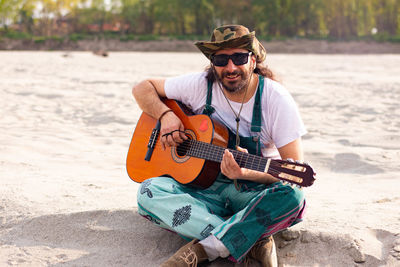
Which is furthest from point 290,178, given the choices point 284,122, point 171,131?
point 171,131

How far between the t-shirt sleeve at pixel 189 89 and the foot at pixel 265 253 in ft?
3.46

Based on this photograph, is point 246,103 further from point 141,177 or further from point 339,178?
point 339,178

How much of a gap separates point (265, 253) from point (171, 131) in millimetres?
1032

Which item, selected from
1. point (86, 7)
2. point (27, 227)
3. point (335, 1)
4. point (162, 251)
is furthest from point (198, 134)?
point (86, 7)

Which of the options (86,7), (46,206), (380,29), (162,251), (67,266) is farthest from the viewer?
(86,7)

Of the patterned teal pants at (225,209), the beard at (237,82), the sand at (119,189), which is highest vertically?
the beard at (237,82)

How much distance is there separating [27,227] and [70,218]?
0.92 ft

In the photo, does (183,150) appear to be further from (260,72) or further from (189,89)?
(260,72)

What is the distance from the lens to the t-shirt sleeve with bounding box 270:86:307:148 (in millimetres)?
2889

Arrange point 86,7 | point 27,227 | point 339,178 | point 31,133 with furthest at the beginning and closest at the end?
point 86,7 < point 31,133 < point 339,178 < point 27,227

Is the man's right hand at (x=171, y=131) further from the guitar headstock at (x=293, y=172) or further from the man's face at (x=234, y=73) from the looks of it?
the guitar headstock at (x=293, y=172)

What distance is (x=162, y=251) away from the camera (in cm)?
300

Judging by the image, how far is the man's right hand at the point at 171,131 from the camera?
3223mm

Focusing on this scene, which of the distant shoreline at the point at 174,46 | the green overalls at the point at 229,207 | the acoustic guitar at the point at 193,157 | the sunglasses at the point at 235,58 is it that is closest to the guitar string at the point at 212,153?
the acoustic guitar at the point at 193,157
